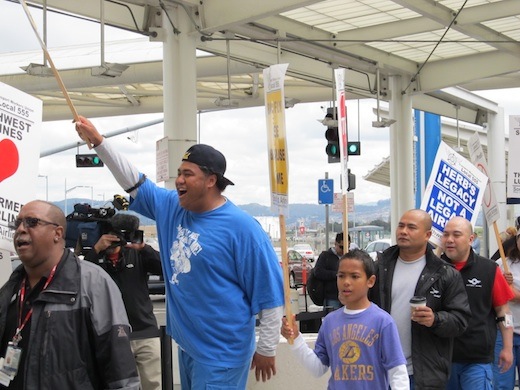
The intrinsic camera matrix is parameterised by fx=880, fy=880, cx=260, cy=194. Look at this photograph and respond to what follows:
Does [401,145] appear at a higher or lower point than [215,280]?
higher

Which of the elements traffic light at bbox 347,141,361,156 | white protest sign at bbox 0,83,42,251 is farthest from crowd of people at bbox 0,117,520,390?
traffic light at bbox 347,141,361,156

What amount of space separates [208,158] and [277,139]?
47 centimetres

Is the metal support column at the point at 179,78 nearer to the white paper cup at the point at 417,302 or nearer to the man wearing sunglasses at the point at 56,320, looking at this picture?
the white paper cup at the point at 417,302

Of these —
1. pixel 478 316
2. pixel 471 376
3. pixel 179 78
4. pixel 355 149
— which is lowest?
pixel 471 376

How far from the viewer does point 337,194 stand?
28094 millimetres

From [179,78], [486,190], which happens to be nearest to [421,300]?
[486,190]

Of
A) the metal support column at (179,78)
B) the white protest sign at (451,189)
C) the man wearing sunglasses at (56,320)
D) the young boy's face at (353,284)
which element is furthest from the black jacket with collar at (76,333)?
the metal support column at (179,78)

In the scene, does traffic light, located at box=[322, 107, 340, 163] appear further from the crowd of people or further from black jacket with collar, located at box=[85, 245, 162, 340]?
the crowd of people

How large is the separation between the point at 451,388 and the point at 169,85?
7952mm

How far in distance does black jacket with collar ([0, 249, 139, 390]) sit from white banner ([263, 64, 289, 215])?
5.55 feet

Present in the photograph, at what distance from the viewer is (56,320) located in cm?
360

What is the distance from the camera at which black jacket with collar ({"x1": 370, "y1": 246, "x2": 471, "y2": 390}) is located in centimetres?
540

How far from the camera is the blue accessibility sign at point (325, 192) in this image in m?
26.0

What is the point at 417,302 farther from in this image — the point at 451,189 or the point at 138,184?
the point at 451,189
